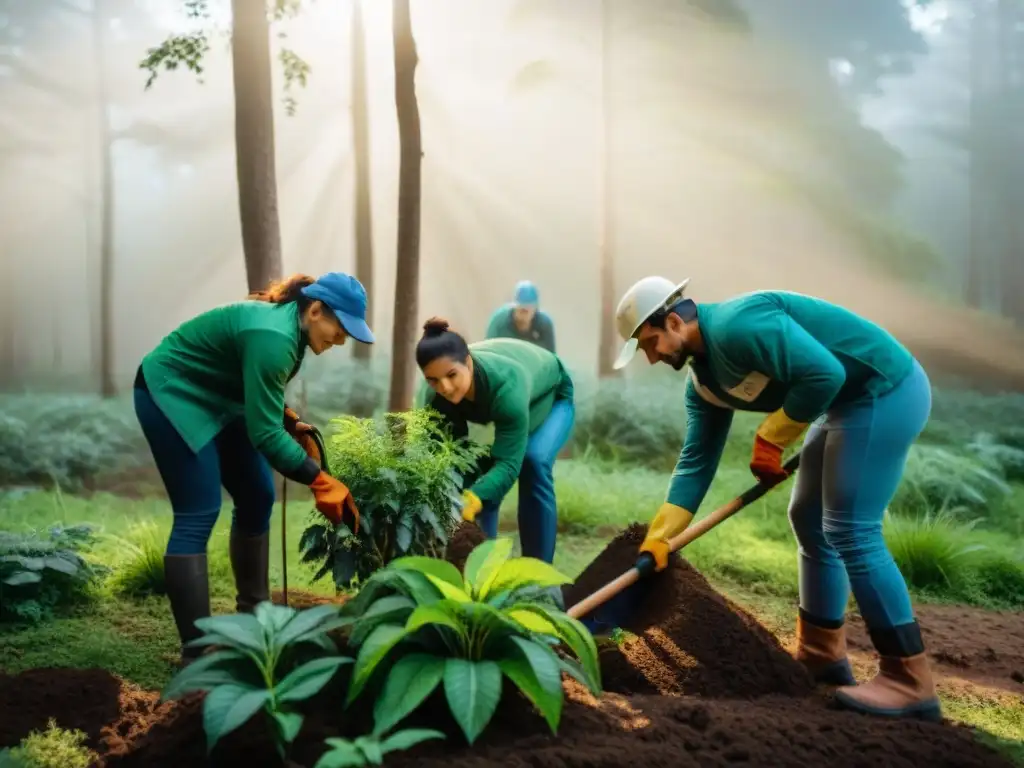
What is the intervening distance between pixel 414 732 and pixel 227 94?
7.33 m

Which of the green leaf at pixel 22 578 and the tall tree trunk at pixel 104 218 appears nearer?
the green leaf at pixel 22 578

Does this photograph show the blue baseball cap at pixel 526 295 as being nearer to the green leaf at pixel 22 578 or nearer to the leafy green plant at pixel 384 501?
the leafy green plant at pixel 384 501

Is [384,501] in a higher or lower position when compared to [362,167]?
lower

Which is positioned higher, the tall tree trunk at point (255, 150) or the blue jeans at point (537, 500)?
the tall tree trunk at point (255, 150)

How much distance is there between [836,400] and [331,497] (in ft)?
5.61

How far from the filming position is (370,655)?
6.38ft

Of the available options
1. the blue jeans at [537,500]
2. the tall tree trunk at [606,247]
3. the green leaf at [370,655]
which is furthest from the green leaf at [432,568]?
the tall tree trunk at [606,247]

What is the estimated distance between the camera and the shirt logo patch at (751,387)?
2678 mm

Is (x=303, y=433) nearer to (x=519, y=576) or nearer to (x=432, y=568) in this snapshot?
(x=432, y=568)

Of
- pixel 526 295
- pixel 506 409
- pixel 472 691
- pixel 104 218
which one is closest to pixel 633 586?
pixel 506 409

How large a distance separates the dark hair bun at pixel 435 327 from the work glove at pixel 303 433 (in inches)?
22.3

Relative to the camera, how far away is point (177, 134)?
24.7 feet

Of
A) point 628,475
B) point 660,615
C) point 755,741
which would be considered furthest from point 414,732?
point 628,475

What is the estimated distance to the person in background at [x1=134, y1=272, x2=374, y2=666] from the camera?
8.62 feet
